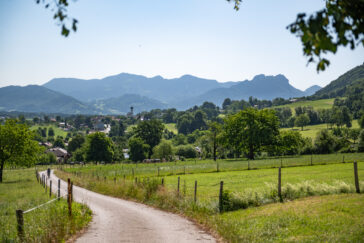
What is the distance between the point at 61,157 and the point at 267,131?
375 feet

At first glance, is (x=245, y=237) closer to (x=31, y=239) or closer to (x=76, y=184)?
(x=31, y=239)

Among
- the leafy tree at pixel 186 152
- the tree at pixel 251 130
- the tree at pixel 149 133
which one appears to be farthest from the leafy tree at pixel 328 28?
the tree at pixel 149 133

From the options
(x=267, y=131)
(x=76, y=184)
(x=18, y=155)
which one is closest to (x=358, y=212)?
(x=76, y=184)

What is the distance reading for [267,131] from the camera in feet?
240

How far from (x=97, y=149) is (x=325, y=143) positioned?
65536 millimetres

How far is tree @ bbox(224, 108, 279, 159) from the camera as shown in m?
72.7

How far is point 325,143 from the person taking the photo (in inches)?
3157

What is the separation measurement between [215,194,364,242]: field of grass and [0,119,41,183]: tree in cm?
4631

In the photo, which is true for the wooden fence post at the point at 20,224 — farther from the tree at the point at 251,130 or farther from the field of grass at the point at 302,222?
the tree at the point at 251,130

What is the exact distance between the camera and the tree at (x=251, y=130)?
72.7m

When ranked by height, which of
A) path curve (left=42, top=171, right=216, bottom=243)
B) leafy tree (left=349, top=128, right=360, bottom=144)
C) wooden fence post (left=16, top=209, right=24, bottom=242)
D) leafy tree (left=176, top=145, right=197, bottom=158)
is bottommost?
leafy tree (left=176, top=145, right=197, bottom=158)

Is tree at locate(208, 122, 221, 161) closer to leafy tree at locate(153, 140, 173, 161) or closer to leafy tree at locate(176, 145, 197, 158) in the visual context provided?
leafy tree at locate(153, 140, 173, 161)

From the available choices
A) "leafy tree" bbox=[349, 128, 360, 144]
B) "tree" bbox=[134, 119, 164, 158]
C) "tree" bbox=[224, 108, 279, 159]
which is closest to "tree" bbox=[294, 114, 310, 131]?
"leafy tree" bbox=[349, 128, 360, 144]

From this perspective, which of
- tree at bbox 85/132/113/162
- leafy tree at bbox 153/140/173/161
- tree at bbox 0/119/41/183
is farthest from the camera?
leafy tree at bbox 153/140/173/161
